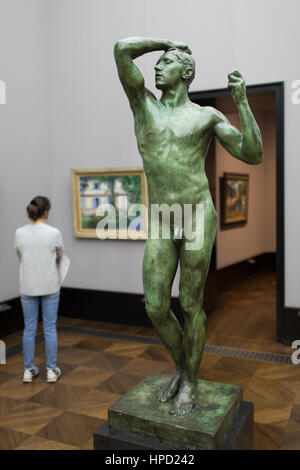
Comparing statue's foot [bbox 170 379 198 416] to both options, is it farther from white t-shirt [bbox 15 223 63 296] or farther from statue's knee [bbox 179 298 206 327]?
white t-shirt [bbox 15 223 63 296]

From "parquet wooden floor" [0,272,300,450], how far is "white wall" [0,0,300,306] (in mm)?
971

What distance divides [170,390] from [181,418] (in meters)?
0.27

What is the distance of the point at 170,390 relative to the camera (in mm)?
2900

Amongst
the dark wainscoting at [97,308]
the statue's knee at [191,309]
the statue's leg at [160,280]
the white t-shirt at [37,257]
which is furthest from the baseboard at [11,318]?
the statue's knee at [191,309]

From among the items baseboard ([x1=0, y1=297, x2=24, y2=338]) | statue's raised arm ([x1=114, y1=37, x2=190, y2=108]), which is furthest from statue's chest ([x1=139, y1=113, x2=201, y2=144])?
baseboard ([x1=0, y1=297, x2=24, y2=338])

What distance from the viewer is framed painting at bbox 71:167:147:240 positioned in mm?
6000

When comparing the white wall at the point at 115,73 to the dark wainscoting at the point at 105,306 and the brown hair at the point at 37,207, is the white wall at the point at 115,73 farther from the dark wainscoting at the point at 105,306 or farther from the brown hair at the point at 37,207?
the brown hair at the point at 37,207

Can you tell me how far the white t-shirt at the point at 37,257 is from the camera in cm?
417

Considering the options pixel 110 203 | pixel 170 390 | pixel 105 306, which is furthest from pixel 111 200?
pixel 170 390

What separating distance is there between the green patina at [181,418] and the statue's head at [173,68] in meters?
2.01

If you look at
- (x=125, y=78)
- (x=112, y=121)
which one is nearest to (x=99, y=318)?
(x=112, y=121)

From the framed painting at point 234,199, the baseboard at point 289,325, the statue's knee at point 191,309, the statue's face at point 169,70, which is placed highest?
the statue's face at point 169,70

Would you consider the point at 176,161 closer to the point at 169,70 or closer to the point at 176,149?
the point at 176,149

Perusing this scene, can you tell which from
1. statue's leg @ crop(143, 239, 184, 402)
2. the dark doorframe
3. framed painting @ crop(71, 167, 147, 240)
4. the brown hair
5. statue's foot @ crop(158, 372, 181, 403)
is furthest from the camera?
framed painting @ crop(71, 167, 147, 240)
